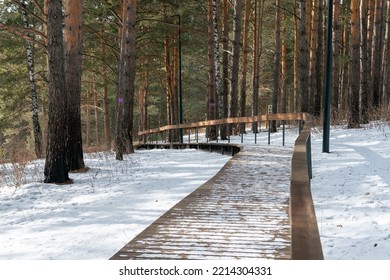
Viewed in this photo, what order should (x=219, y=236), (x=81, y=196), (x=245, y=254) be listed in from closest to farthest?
(x=245, y=254)
(x=219, y=236)
(x=81, y=196)

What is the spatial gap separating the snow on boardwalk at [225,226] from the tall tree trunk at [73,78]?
5557 millimetres

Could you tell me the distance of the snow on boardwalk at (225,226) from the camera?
4039 mm

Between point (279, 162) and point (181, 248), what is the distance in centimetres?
669

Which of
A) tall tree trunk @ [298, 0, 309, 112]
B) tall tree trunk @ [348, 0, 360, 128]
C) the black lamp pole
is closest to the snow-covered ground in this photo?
the black lamp pole

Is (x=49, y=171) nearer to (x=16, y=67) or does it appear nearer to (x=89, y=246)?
(x=89, y=246)

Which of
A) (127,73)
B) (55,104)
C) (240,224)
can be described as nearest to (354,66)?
(127,73)

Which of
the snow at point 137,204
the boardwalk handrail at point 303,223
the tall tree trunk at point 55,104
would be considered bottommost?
the snow at point 137,204

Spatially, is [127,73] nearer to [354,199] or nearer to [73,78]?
[73,78]

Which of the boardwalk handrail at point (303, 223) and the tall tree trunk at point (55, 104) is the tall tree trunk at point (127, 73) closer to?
the tall tree trunk at point (55, 104)

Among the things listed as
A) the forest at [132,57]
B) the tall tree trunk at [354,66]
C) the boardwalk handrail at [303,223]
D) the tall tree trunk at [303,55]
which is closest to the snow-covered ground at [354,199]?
the boardwalk handrail at [303,223]

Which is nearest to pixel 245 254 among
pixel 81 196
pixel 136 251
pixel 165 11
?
pixel 136 251

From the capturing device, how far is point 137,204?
788 centimetres

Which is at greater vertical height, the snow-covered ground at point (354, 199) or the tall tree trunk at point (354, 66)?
the tall tree trunk at point (354, 66)
